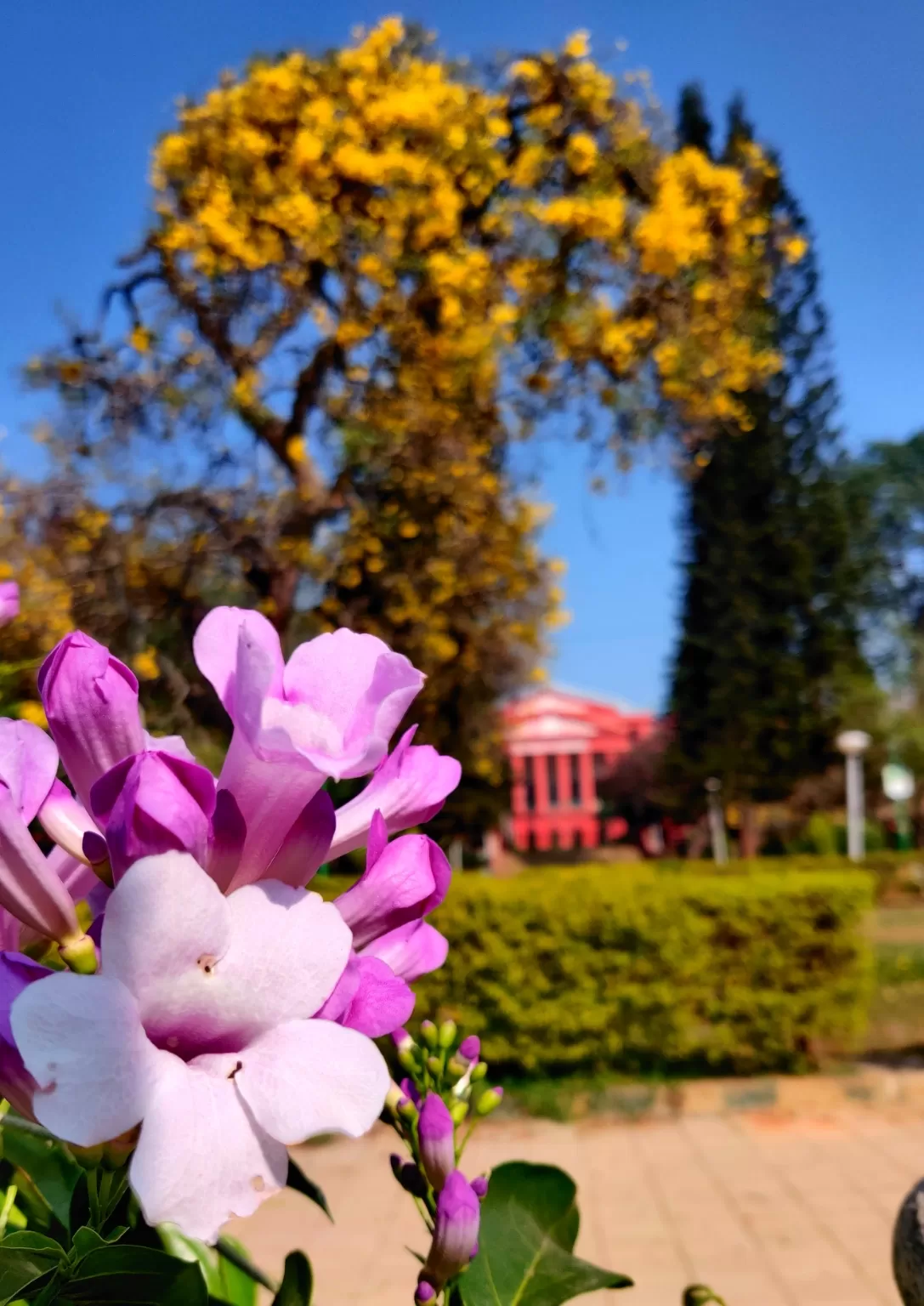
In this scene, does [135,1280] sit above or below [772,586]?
below

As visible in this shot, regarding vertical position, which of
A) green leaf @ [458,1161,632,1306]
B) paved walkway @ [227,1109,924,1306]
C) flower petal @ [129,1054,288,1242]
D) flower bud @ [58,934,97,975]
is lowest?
paved walkway @ [227,1109,924,1306]

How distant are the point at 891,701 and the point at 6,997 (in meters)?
36.3

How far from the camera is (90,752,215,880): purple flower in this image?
45 centimetres

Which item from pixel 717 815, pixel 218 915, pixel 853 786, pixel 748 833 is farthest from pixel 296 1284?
pixel 717 815

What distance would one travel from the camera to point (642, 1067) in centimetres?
729

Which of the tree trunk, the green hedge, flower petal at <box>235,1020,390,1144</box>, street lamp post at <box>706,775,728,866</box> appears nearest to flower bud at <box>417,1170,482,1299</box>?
flower petal at <box>235,1020,390,1144</box>

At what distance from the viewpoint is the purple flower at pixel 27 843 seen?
1.64 ft

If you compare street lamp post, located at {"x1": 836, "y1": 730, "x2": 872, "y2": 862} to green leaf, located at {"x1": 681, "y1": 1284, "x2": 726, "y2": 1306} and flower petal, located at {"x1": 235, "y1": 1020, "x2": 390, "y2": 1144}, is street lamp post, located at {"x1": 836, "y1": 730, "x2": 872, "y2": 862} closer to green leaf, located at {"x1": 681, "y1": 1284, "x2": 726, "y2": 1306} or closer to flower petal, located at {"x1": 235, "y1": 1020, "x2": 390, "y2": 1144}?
green leaf, located at {"x1": 681, "y1": 1284, "x2": 726, "y2": 1306}

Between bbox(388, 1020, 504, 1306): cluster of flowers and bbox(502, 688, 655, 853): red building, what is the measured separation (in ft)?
160

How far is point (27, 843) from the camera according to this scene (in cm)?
50

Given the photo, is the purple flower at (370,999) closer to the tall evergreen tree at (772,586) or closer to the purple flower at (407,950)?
the purple flower at (407,950)

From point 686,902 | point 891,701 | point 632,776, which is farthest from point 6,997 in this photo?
point 632,776

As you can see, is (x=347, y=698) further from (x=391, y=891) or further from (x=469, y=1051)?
(x=469, y=1051)

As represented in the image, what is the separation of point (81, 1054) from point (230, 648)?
0.19 metres
